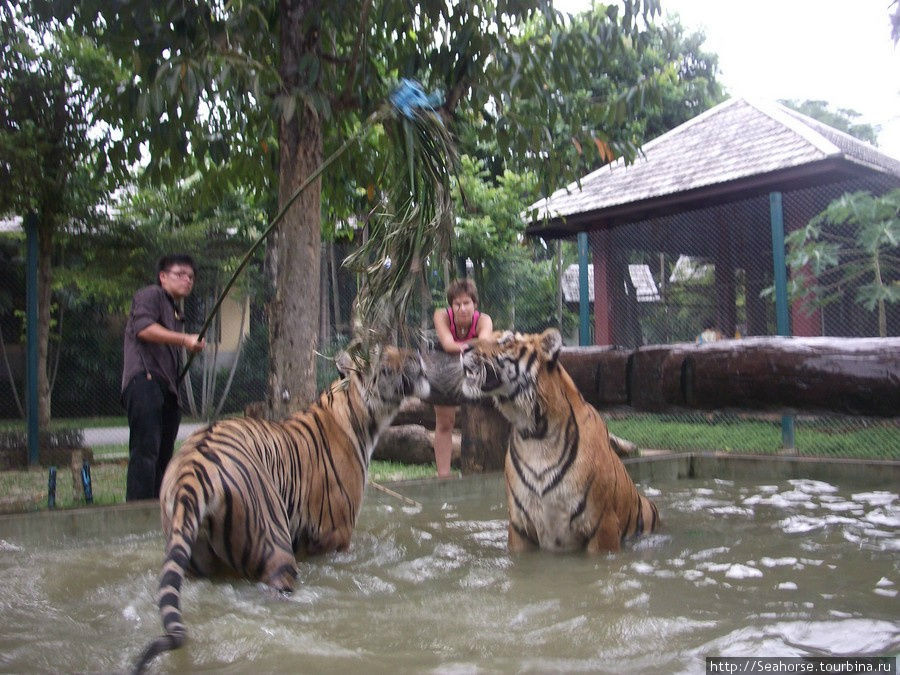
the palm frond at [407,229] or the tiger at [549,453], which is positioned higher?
the palm frond at [407,229]

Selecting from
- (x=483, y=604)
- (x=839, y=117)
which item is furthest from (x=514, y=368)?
(x=839, y=117)

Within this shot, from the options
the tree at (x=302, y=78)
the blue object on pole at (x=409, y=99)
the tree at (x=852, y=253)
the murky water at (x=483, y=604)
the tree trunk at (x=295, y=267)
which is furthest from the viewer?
the tree at (x=852, y=253)

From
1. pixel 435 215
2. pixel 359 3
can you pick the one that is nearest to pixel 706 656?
pixel 435 215

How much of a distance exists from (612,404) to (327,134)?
10.0 ft

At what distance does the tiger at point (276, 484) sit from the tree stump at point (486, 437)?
71.3 inches

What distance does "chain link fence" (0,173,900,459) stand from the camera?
8602 mm

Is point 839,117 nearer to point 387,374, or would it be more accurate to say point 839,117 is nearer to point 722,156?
point 722,156

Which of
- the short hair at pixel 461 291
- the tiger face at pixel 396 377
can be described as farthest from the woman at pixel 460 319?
the tiger face at pixel 396 377

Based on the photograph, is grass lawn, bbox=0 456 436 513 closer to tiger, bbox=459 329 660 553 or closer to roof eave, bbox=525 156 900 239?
tiger, bbox=459 329 660 553

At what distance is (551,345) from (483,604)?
1.31 metres

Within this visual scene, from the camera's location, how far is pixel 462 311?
5.71 m

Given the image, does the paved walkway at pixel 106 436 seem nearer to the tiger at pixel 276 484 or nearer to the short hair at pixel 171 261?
the short hair at pixel 171 261

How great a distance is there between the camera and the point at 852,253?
862 centimetres

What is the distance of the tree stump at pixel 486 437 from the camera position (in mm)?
6164
